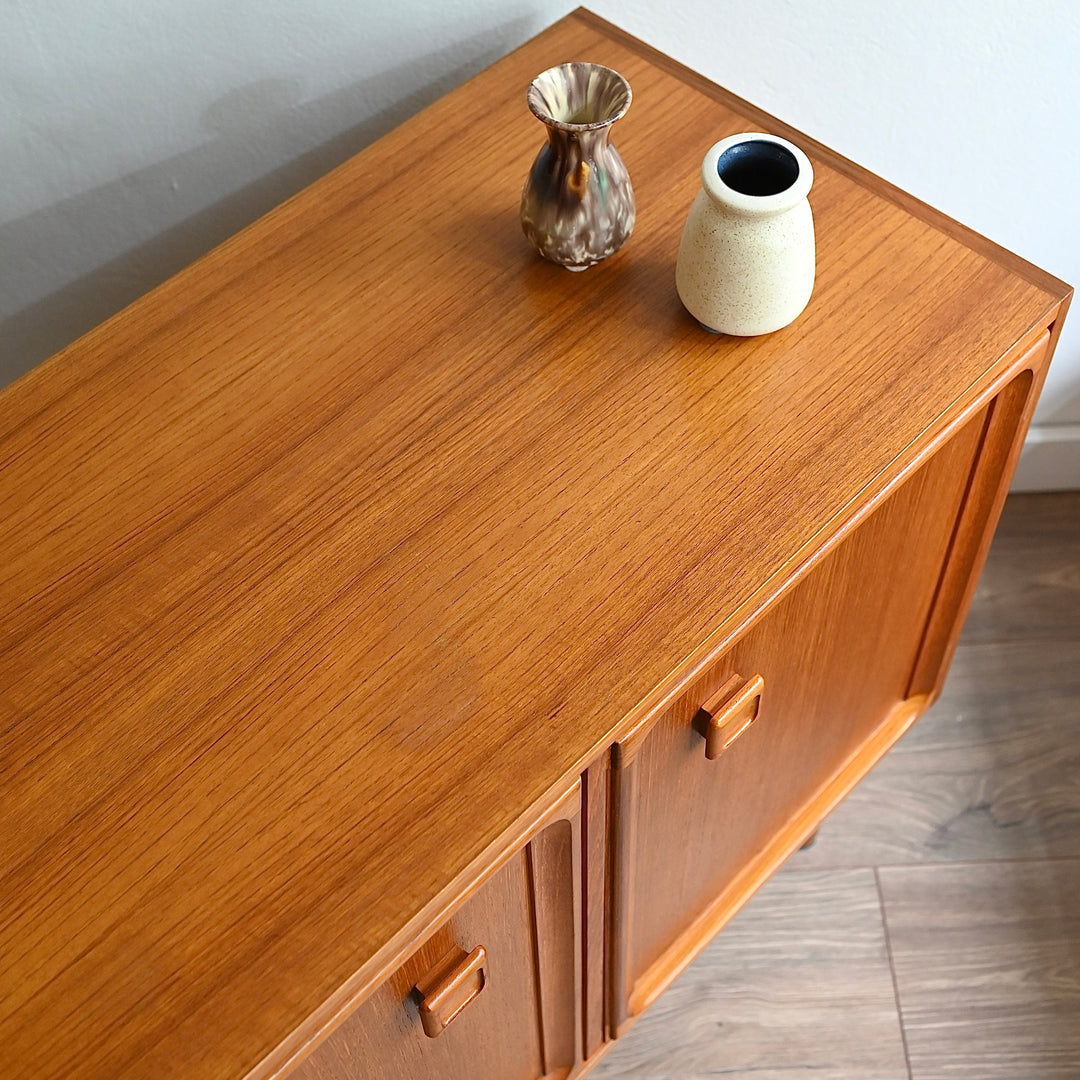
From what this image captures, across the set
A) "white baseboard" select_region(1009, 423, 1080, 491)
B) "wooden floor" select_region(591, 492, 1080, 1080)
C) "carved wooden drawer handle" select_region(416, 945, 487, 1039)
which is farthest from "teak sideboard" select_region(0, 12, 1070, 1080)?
"white baseboard" select_region(1009, 423, 1080, 491)

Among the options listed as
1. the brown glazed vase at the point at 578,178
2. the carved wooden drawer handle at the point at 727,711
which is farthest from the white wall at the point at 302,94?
the carved wooden drawer handle at the point at 727,711

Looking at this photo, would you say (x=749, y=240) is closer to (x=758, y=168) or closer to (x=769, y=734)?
(x=758, y=168)

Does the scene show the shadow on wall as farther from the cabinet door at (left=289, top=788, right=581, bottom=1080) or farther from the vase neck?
the cabinet door at (left=289, top=788, right=581, bottom=1080)

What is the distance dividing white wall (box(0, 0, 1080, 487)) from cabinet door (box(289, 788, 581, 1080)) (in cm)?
58

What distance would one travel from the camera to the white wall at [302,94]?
853 millimetres

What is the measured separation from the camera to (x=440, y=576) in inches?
25.6

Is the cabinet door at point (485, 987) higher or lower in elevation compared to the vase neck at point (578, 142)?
lower

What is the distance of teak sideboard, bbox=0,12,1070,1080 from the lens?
557mm

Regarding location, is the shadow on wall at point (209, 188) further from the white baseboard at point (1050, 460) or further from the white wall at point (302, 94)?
the white baseboard at point (1050, 460)

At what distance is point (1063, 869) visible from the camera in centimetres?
120

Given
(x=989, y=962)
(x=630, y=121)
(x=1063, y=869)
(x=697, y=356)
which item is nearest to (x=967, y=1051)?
(x=989, y=962)

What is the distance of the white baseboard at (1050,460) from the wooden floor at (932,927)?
0.20m

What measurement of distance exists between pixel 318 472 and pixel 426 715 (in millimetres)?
167

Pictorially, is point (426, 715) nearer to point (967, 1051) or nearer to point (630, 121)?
point (630, 121)
